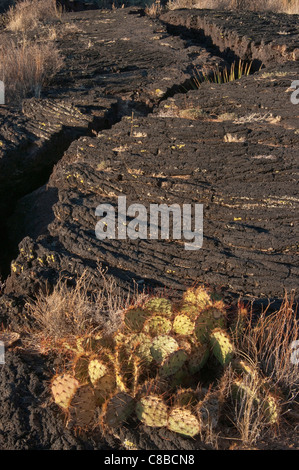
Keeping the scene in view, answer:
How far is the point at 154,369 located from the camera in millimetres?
3951

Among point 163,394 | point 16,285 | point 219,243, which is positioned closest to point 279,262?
point 219,243

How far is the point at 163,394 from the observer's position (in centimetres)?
360

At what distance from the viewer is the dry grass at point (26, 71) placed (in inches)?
346

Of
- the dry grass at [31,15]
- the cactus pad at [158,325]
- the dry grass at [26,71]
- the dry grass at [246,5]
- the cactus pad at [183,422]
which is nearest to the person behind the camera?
the cactus pad at [183,422]

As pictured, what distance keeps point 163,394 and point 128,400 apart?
0.25 meters

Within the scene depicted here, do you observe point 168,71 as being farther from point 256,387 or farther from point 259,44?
point 256,387

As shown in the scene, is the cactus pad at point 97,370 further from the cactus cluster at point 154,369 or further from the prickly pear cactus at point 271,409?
the prickly pear cactus at point 271,409

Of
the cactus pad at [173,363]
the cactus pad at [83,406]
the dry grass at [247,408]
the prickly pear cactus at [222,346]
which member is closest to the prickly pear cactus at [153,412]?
the cactus pad at [173,363]

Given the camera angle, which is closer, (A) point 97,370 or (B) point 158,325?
(A) point 97,370

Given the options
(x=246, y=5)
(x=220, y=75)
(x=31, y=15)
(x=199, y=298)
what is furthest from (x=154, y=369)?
(x=246, y=5)

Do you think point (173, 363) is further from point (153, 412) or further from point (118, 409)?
point (118, 409)

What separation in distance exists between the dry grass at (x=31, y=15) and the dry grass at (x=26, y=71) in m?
3.55

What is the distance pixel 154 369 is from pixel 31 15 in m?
12.3

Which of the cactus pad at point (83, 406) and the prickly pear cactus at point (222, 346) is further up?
the prickly pear cactus at point (222, 346)
